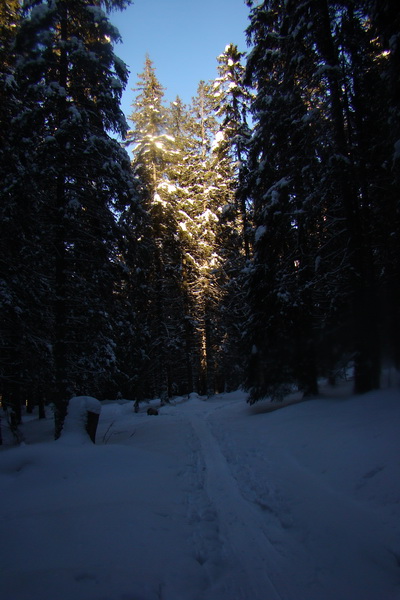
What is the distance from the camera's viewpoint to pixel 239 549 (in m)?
3.65

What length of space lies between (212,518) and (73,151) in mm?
9749

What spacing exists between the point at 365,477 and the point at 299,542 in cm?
193

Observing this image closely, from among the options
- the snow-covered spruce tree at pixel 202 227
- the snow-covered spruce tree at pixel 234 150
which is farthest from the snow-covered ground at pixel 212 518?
the snow-covered spruce tree at pixel 202 227

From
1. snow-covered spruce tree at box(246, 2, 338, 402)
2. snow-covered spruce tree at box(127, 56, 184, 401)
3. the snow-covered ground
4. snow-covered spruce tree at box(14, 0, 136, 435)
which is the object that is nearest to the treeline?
snow-covered spruce tree at box(14, 0, 136, 435)

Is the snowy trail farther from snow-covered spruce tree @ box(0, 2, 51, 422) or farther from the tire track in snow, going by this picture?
snow-covered spruce tree @ box(0, 2, 51, 422)

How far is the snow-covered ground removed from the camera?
299cm

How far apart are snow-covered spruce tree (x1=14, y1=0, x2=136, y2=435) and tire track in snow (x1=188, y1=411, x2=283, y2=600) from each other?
606cm

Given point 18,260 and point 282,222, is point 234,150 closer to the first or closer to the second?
point 282,222

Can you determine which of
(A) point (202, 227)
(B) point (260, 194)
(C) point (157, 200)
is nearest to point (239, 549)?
(B) point (260, 194)

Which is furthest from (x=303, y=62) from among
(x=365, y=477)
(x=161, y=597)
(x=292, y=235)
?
(x=161, y=597)

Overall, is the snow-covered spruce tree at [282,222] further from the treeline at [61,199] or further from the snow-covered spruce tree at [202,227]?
the snow-covered spruce tree at [202,227]

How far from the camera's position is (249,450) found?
777cm

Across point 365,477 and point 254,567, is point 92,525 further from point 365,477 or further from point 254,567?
point 365,477

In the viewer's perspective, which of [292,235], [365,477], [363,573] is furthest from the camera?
[292,235]
